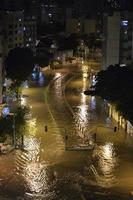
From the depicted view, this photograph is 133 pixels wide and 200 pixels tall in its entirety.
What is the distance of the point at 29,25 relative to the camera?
7900 cm

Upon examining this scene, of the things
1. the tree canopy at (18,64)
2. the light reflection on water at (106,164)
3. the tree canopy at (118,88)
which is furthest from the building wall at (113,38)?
the light reflection on water at (106,164)

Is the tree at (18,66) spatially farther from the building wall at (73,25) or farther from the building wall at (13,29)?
the building wall at (73,25)

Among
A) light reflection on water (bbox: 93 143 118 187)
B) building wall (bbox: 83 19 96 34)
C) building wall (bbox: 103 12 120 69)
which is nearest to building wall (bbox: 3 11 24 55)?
building wall (bbox: 103 12 120 69)

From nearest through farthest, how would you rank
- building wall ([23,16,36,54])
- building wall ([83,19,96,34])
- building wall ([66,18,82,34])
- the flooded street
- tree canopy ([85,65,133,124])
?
1. the flooded street
2. tree canopy ([85,65,133,124])
3. building wall ([23,16,36,54])
4. building wall ([66,18,82,34])
5. building wall ([83,19,96,34])

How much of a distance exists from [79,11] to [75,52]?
29149mm

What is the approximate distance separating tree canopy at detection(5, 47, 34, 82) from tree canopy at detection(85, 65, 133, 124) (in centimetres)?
981

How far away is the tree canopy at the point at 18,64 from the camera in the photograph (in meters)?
55.2

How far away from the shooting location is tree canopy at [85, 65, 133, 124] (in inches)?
1516

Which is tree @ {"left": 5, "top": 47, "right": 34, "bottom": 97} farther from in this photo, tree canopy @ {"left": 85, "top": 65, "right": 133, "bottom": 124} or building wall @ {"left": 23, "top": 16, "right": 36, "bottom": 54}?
building wall @ {"left": 23, "top": 16, "right": 36, "bottom": 54}

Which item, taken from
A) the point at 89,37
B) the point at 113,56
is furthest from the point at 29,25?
the point at 89,37

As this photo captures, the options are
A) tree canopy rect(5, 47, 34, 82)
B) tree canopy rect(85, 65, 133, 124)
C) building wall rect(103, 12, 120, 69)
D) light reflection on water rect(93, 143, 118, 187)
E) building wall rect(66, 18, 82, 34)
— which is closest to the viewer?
light reflection on water rect(93, 143, 118, 187)

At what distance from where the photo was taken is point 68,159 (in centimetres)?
3412

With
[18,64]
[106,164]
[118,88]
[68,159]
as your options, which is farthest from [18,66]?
[106,164]

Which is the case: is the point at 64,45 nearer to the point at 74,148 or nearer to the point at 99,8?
the point at 99,8
